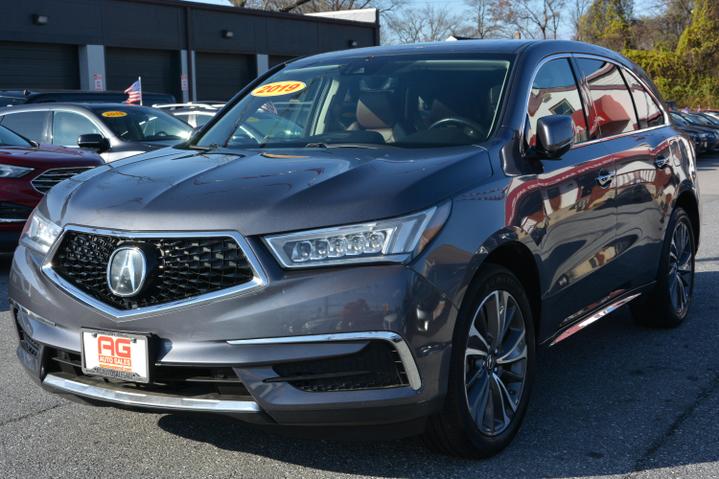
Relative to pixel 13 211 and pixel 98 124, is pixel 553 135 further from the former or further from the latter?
pixel 98 124

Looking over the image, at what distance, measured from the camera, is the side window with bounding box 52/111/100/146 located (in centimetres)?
1202

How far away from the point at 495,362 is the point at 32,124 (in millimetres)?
9835

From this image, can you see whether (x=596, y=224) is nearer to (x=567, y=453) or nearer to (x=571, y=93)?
(x=571, y=93)

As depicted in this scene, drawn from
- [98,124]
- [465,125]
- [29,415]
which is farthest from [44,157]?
[465,125]

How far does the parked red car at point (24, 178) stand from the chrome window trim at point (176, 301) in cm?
526

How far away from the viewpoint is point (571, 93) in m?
5.00

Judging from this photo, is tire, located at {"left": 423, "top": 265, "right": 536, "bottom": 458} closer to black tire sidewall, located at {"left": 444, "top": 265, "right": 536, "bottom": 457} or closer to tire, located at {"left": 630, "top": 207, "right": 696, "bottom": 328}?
black tire sidewall, located at {"left": 444, "top": 265, "right": 536, "bottom": 457}

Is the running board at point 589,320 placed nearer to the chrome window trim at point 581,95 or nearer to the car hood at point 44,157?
the chrome window trim at point 581,95

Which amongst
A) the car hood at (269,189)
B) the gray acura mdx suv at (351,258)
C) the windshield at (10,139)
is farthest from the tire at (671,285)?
the windshield at (10,139)

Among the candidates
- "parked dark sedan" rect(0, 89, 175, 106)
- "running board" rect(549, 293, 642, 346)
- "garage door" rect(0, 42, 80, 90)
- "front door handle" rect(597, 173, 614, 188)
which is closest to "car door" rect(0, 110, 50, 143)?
"parked dark sedan" rect(0, 89, 175, 106)

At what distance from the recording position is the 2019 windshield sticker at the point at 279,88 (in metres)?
5.17

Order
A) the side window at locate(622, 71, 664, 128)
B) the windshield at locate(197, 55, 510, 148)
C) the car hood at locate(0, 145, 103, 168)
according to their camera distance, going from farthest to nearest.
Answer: the car hood at locate(0, 145, 103, 168)
the side window at locate(622, 71, 664, 128)
the windshield at locate(197, 55, 510, 148)

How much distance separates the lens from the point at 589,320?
16.0 feet

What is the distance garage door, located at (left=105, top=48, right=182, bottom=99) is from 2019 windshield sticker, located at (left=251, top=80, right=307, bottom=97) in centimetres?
3081
